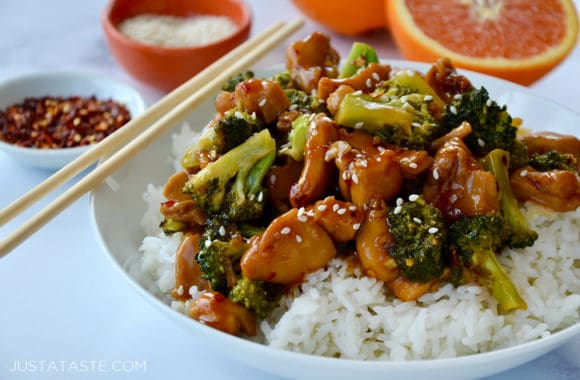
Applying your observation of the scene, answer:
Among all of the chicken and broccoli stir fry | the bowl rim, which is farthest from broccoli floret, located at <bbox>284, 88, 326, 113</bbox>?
the bowl rim

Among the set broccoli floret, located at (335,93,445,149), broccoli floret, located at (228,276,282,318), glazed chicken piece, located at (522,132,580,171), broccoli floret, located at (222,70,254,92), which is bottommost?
broccoli floret, located at (228,276,282,318)

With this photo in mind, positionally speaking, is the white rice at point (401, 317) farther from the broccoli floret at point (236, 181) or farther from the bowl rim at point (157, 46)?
the bowl rim at point (157, 46)

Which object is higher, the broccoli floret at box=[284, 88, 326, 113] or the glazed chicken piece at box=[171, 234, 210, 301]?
the broccoli floret at box=[284, 88, 326, 113]

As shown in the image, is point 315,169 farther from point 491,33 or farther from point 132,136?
point 491,33

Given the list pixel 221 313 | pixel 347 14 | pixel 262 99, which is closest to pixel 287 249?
pixel 221 313

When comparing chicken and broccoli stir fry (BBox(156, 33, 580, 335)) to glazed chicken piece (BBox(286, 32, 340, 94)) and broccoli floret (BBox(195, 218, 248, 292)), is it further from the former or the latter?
glazed chicken piece (BBox(286, 32, 340, 94))

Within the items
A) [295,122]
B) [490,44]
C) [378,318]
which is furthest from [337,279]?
[490,44]

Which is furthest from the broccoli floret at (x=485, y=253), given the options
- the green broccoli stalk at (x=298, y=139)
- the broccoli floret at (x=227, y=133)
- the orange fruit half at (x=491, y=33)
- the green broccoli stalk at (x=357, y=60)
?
the orange fruit half at (x=491, y=33)

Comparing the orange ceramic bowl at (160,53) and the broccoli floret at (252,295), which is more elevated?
the broccoli floret at (252,295)
